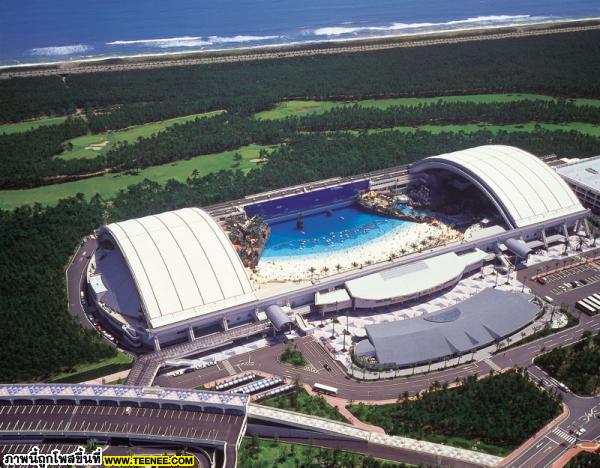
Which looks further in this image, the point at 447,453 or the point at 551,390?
the point at 551,390

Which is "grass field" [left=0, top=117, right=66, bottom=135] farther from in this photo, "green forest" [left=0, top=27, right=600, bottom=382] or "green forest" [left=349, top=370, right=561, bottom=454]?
"green forest" [left=349, top=370, right=561, bottom=454]

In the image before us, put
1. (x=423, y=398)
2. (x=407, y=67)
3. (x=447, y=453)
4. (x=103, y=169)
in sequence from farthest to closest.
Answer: (x=407, y=67), (x=103, y=169), (x=423, y=398), (x=447, y=453)

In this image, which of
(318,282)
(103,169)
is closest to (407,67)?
(103,169)

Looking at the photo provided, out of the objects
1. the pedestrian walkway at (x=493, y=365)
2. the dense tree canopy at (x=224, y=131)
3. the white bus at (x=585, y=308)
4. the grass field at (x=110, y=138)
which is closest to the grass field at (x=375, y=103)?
the dense tree canopy at (x=224, y=131)

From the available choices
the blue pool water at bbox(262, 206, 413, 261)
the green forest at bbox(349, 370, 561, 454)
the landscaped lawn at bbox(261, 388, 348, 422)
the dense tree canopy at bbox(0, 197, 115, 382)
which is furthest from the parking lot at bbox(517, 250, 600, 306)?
the dense tree canopy at bbox(0, 197, 115, 382)

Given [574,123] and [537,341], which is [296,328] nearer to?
[537,341]

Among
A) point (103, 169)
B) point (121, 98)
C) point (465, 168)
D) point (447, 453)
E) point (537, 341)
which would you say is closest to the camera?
point (447, 453)
